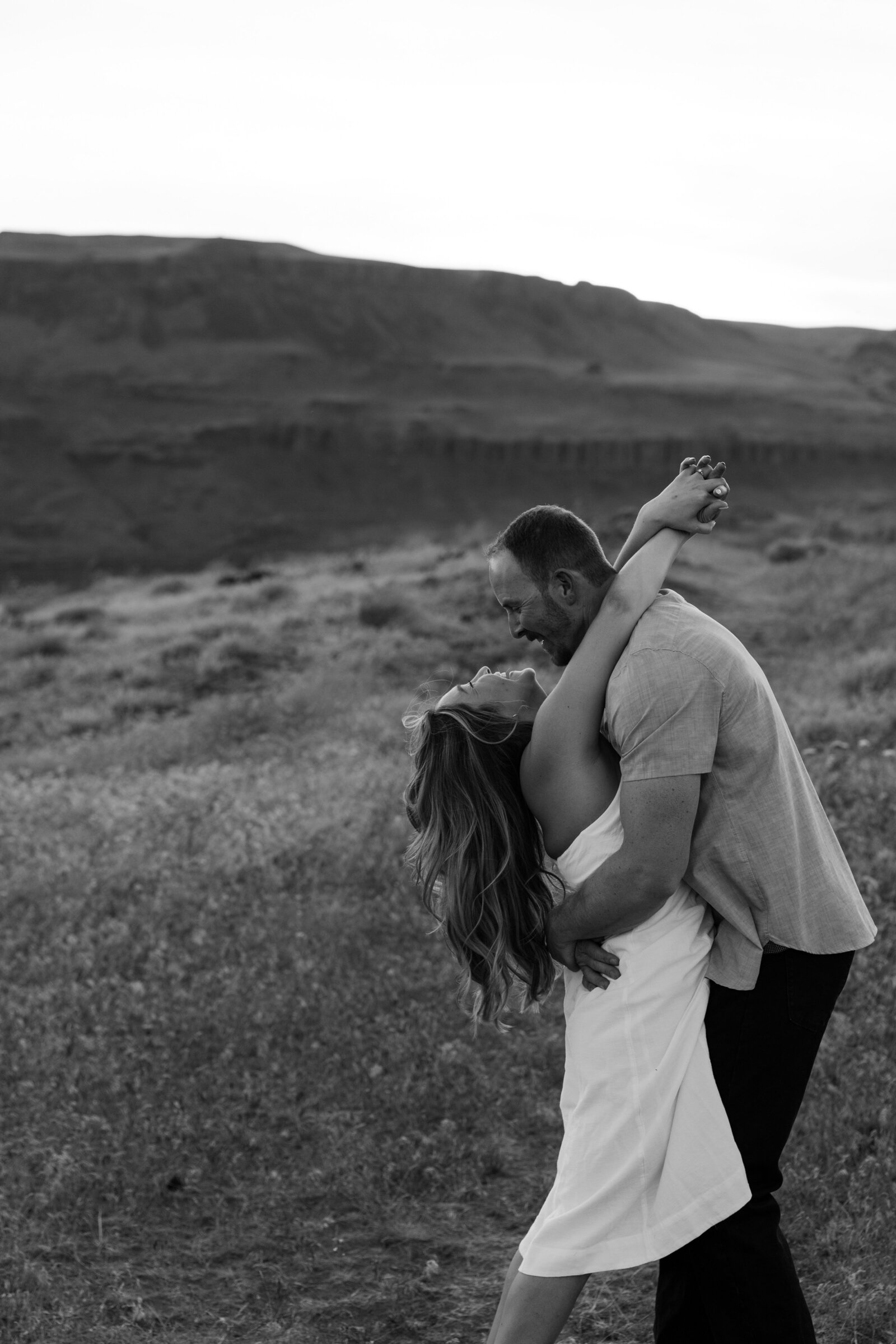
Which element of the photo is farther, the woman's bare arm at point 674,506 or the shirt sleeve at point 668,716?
the woman's bare arm at point 674,506

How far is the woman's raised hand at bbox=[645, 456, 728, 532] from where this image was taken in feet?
9.79

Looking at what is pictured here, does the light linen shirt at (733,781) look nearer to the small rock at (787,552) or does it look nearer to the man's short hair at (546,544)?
the man's short hair at (546,544)

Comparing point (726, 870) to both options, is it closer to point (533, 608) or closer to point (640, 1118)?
point (640, 1118)

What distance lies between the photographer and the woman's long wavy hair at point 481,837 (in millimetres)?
2896

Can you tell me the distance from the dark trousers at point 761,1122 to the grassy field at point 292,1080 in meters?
1.01

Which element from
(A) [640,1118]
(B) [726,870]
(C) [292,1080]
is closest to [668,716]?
(B) [726,870]

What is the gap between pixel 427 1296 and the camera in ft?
13.6

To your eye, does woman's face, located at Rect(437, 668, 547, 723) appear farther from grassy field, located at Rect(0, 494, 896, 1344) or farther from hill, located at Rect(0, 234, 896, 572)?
hill, located at Rect(0, 234, 896, 572)

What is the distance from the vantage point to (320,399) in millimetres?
73438

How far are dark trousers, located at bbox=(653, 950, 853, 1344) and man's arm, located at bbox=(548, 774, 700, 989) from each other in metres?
0.29

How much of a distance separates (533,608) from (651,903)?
66cm

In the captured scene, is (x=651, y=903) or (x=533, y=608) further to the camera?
(x=533, y=608)

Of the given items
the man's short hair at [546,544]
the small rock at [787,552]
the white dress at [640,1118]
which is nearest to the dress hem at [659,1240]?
the white dress at [640,1118]

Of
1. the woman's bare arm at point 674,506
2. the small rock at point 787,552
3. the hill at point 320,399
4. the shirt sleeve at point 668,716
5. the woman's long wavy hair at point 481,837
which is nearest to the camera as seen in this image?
the shirt sleeve at point 668,716
